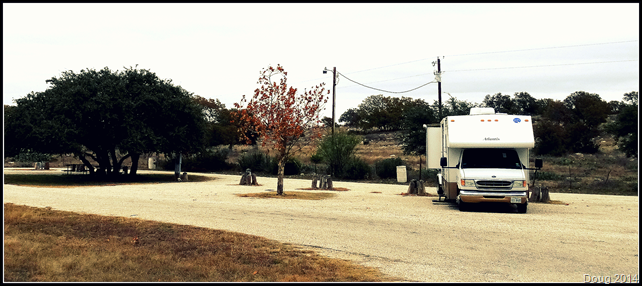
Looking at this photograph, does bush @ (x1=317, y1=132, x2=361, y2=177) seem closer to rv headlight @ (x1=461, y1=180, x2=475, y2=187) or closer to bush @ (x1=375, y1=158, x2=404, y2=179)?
bush @ (x1=375, y1=158, x2=404, y2=179)

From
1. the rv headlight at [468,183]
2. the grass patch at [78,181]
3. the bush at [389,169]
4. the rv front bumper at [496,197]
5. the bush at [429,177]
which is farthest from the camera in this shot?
the bush at [389,169]

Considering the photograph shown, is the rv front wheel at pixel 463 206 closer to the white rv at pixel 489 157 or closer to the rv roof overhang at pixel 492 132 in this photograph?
the white rv at pixel 489 157

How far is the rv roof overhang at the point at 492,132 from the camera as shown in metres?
17.3

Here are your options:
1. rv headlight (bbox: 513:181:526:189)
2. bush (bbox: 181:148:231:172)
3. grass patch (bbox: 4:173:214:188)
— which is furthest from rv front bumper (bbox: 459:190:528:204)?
bush (bbox: 181:148:231:172)

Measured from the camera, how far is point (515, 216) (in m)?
16.3

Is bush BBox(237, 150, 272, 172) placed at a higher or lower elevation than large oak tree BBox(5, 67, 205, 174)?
lower

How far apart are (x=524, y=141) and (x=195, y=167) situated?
36.1 m

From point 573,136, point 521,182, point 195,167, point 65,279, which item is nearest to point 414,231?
point 521,182

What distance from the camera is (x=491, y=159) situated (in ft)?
58.6

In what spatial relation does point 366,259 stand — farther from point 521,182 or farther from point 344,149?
point 344,149

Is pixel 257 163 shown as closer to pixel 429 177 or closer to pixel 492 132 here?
pixel 429 177

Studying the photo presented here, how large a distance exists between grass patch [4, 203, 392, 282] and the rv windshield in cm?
902

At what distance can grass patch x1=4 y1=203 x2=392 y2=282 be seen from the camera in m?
7.94

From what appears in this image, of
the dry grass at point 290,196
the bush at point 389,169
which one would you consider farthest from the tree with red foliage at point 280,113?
the bush at point 389,169
